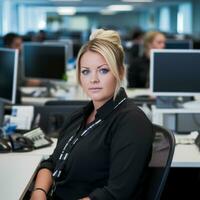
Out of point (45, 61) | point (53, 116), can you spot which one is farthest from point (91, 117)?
point (45, 61)

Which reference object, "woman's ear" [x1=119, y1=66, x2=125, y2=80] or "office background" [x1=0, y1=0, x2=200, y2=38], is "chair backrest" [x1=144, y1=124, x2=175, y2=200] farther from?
"office background" [x1=0, y1=0, x2=200, y2=38]

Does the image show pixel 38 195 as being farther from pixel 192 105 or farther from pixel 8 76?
pixel 192 105

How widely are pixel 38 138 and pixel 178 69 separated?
0.98 m

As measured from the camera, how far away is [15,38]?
5246mm

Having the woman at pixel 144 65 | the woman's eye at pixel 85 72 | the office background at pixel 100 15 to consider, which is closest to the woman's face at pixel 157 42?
the woman at pixel 144 65

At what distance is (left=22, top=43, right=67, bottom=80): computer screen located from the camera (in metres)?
4.25

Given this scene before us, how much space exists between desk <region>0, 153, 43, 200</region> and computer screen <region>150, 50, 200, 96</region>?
3.25 ft

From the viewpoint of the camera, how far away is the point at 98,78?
1804 millimetres

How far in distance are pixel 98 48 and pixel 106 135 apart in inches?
13.4

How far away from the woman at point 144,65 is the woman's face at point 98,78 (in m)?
3.17

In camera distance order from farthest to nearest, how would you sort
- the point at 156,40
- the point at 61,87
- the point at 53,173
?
the point at 156,40 → the point at 61,87 → the point at 53,173

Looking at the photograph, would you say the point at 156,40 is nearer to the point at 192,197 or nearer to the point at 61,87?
the point at 61,87

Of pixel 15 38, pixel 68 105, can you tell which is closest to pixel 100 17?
pixel 15 38

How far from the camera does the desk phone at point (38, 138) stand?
8.33ft
